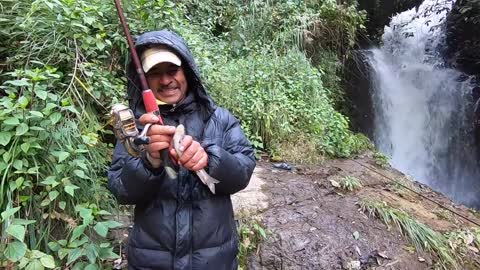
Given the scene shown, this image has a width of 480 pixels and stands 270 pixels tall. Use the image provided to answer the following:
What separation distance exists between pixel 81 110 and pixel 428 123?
8.29m

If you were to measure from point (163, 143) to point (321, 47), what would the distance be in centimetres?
667

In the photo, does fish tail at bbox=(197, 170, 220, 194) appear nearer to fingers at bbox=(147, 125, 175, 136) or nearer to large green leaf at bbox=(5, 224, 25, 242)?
fingers at bbox=(147, 125, 175, 136)

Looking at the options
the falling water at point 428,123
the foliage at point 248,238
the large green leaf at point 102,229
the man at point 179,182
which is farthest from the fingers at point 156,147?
the falling water at point 428,123

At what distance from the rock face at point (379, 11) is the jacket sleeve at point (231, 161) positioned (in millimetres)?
9474

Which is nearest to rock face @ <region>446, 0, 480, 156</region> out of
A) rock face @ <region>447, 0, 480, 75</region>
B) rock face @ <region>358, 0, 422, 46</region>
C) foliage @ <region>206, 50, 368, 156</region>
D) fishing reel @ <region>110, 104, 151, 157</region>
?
rock face @ <region>447, 0, 480, 75</region>

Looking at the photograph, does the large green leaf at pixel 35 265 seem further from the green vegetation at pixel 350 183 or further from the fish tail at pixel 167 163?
the green vegetation at pixel 350 183

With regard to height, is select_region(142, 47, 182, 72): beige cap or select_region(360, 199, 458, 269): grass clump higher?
select_region(142, 47, 182, 72): beige cap

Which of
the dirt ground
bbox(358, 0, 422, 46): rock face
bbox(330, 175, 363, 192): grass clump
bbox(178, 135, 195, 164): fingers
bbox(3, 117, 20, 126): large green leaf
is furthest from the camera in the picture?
bbox(358, 0, 422, 46): rock face

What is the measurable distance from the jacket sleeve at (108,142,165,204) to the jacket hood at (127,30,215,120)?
8.9 inches

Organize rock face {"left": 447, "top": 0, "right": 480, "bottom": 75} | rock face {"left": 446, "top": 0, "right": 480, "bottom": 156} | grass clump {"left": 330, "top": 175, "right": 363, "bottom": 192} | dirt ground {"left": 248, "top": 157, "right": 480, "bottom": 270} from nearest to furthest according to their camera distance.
A: dirt ground {"left": 248, "top": 157, "right": 480, "bottom": 270}
grass clump {"left": 330, "top": 175, "right": 363, "bottom": 192}
rock face {"left": 446, "top": 0, "right": 480, "bottom": 156}
rock face {"left": 447, "top": 0, "right": 480, "bottom": 75}

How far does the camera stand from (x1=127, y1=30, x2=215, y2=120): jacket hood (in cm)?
163

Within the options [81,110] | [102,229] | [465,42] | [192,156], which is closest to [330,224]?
[102,229]

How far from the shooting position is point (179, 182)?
169cm

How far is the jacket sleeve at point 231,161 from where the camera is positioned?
1.55 m
